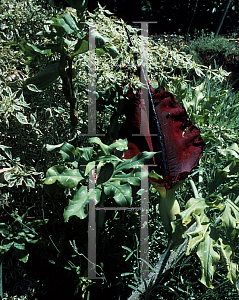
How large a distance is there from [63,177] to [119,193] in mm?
194

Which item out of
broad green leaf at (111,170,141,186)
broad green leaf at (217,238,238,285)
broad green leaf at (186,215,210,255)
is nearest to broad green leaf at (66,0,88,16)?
broad green leaf at (111,170,141,186)

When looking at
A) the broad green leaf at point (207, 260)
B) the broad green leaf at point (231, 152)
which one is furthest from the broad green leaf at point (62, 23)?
the broad green leaf at point (207, 260)

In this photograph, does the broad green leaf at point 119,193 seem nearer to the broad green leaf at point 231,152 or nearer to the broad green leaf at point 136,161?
the broad green leaf at point 136,161

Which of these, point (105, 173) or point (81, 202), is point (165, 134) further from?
point (81, 202)

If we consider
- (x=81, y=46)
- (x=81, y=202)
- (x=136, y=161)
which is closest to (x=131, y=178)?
(x=136, y=161)

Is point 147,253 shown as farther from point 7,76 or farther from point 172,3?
point 172,3

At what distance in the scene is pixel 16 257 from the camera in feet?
4.24

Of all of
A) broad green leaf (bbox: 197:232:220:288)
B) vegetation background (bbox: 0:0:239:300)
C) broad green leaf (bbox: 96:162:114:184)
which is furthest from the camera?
vegetation background (bbox: 0:0:239:300)

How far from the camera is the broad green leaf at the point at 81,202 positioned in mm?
988

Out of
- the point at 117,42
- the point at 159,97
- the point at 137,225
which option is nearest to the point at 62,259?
the point at 137,225

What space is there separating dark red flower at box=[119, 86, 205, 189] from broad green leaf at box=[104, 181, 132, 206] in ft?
0.64

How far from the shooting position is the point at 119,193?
101cm

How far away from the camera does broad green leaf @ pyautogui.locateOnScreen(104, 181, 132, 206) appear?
3.25ft

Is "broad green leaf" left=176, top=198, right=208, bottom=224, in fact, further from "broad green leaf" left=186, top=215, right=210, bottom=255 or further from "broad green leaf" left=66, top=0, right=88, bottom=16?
"broad green leaf" left=66, top=0, right=88, bottom=16
